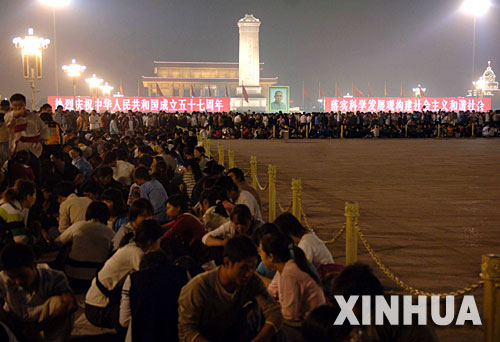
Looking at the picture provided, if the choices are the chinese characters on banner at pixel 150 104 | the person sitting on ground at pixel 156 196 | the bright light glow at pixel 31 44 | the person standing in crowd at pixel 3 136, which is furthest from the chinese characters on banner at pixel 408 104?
the person sitting on ground at pixel 156 196

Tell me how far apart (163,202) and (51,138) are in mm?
4097

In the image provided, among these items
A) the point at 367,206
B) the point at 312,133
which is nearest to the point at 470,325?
the point at 367,206

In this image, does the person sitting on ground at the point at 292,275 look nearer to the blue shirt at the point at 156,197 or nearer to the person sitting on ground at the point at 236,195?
the person sitting on ground at the point at 236,195

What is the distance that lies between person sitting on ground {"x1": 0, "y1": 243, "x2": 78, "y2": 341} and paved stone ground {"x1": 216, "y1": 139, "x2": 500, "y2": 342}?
286 centimetres

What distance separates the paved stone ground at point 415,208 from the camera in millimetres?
6238

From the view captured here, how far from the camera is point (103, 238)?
531 centimetres

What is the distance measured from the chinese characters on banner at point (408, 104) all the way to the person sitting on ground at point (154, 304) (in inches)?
1886

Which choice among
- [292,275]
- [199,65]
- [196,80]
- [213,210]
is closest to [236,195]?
[213,210]

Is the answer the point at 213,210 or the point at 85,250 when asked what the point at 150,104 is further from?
the point at 85,250

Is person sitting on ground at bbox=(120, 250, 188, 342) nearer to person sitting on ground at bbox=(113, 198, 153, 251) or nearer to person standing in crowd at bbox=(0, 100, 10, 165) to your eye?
person sitting on ground at bbox=(113, 198, 153, 251)

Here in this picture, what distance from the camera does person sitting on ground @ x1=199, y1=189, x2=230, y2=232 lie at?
6078 mm

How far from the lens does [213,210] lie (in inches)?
242

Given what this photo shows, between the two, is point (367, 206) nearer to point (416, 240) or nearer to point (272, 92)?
point (416, 240)

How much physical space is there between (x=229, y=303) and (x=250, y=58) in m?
60.4
